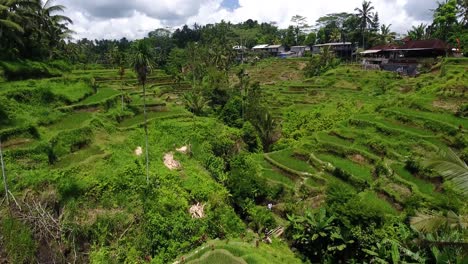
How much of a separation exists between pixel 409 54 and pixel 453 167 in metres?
51.0

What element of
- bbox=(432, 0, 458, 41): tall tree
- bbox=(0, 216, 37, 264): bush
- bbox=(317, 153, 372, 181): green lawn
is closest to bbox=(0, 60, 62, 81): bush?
bbox=(0, 216, 37, 264): bush

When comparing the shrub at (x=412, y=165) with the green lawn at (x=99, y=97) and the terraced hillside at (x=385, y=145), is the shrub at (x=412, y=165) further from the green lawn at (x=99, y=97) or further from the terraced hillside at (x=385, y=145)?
the green lawn at (x=99, y=97)

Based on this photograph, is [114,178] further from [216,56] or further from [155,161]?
[216,56]

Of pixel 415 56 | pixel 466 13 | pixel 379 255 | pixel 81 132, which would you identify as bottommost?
pixel 379 255

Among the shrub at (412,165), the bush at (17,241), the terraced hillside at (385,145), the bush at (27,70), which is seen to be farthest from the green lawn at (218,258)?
the bush at (27,70)

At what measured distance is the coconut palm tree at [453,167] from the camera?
699cm

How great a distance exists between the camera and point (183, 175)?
23984mm

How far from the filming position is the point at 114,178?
20.6 meters


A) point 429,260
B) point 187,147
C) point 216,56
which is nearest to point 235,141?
point 187,147

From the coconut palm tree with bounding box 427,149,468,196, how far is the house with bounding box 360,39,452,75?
154ft

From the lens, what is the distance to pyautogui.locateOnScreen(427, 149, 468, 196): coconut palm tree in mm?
6988

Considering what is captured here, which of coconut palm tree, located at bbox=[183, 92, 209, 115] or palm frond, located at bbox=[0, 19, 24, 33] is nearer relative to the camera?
palm frond, located at bbox=[0, 19, 24, 33]

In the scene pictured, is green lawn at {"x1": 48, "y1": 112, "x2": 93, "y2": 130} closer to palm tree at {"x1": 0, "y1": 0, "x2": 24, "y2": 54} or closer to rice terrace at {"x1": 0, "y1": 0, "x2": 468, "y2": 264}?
rice terrace at {"x1": 0, "y1": 0, "x2": 468, "y2": 264}

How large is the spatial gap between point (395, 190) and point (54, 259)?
1859 cm
